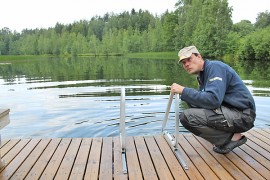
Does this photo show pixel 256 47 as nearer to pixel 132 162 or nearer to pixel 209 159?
pixel 209 159

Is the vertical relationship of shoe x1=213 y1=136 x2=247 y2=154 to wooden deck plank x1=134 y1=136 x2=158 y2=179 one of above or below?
above

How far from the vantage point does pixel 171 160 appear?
3.98m

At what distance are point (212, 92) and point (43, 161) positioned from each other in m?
2.62

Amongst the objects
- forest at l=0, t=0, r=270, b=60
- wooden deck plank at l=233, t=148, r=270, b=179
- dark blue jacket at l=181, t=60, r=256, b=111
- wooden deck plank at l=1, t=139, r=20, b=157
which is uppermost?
forest at l=0, t=0, r=270, b=60

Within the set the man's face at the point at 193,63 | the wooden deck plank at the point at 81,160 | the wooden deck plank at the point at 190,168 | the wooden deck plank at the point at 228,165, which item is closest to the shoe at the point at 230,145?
the wooden deck plank at the point at 228,165

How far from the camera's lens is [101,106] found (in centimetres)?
1027

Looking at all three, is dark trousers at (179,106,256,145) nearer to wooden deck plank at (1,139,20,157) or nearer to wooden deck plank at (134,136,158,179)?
wooden deck plank at (134,136,158,179)

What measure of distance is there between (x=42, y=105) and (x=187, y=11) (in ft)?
184

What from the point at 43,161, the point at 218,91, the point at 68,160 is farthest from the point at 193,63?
the point at 43,161

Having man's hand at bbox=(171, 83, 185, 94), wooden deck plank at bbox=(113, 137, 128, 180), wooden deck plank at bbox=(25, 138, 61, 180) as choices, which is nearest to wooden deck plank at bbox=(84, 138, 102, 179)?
wooden deck plank at bbox=(113, 137, 128, 180)

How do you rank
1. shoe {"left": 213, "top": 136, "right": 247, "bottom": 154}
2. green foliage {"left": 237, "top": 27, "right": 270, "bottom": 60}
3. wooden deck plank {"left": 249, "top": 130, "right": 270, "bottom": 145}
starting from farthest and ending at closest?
green foliage {"left": 237, "top": 27, "right": 270, "bottom": 60} → wooden deck plank {"left": 249, "top": 130, "right": 270, "bottom": 145} → shoe {"left": 213, "top": 136, "right": 247, "bottom": 154}

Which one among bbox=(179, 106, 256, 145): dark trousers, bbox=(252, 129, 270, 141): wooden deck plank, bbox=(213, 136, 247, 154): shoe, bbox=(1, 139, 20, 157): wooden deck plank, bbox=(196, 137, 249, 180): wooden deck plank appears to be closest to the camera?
bbox=(196, 137, 249, 180): wooden deck plank

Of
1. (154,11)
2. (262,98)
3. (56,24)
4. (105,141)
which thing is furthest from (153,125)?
(56,24)

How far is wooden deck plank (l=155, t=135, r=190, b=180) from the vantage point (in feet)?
11.5
